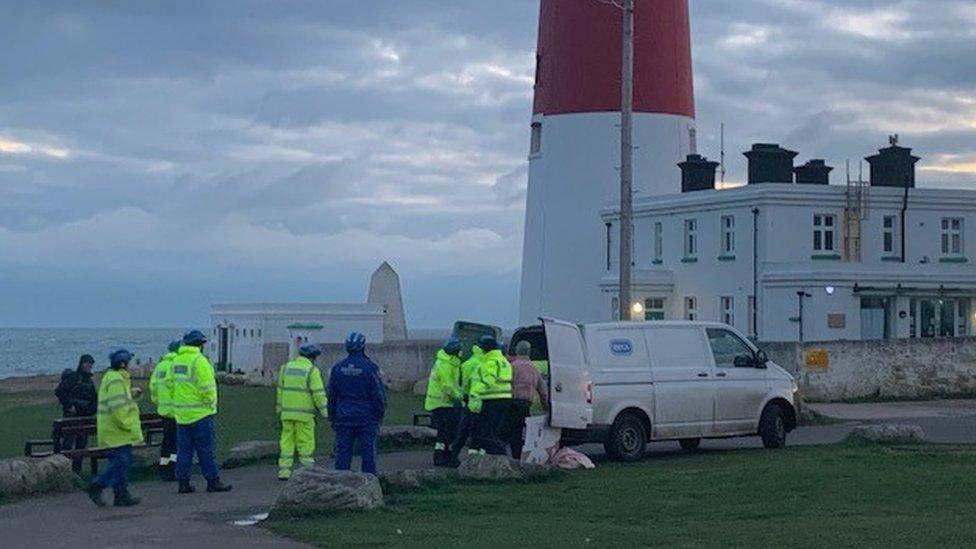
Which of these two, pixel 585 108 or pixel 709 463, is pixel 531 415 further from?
pixel 585 108

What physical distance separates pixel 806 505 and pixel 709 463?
5.74 m

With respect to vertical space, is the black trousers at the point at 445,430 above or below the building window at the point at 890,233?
below

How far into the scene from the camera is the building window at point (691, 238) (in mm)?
49500

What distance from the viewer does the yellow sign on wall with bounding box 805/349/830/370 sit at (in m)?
38.3

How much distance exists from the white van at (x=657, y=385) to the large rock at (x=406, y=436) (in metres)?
3.68

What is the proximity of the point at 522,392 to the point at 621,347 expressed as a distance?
Result: 1903 millimetres

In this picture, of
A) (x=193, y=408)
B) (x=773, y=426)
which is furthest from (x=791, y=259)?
(x=193, y=408)

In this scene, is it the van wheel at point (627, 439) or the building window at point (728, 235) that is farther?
the building window at point (728, 235)

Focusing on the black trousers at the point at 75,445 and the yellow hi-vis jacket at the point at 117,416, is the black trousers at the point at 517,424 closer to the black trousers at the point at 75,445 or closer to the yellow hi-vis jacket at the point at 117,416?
the yellow hi-vis jacket at the point at 117,416

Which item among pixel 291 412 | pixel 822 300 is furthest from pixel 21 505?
pixel 822 300

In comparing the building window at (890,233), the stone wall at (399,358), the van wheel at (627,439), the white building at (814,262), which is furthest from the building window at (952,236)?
the van wheel at (627,439)

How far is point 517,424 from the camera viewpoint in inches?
894


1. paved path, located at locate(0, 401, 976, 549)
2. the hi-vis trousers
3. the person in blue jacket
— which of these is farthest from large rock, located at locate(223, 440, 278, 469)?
the person in blue jacket

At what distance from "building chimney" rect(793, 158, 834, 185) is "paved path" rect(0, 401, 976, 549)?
23.6 meters
